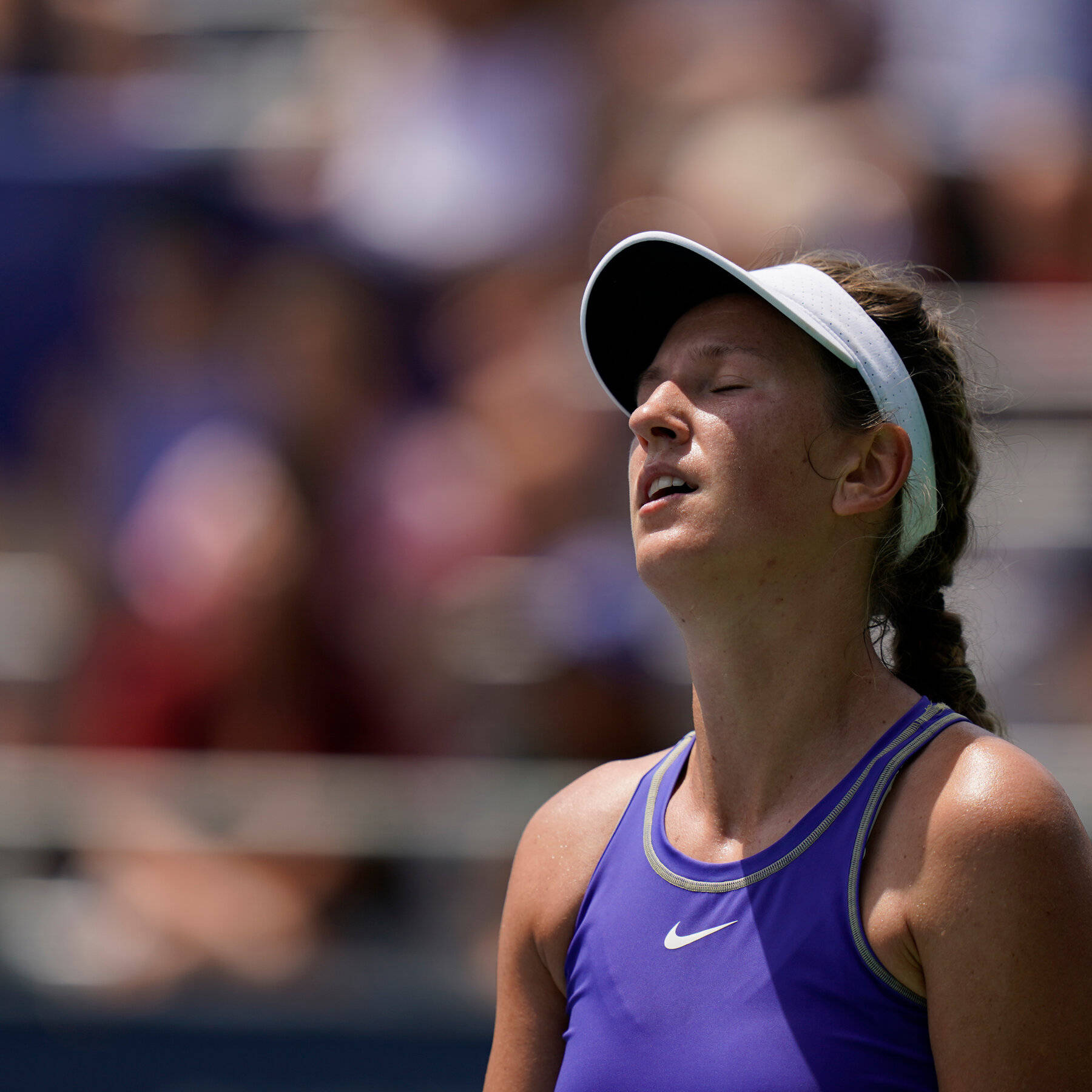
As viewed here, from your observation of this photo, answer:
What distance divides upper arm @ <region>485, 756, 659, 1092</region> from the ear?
45cm

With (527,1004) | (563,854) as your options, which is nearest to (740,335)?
(563,854)

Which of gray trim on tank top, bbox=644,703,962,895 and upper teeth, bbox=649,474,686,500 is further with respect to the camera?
upper teeth, bbox=649,474,686,500

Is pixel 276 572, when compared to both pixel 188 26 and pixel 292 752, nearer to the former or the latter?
pixel 292 752

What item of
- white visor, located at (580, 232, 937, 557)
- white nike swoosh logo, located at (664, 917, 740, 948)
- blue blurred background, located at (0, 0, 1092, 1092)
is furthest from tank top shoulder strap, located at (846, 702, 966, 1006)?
blue blurred background, located at (0, 0, 1092, 1092)

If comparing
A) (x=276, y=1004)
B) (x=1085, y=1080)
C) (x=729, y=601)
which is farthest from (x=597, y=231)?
(x=1085, y=1080)

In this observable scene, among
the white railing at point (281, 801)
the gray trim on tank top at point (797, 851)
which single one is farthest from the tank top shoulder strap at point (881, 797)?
the white railing at point (281, 801)

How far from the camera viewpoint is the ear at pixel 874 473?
1508 mm

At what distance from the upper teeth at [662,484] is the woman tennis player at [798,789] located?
0.01 metres

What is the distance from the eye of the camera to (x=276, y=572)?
142 inches

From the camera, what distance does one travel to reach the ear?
1508 mm

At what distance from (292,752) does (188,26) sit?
7.59ft

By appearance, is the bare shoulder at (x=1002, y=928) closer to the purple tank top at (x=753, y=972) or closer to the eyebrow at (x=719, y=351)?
the purple tank top at (x=753, y=972)

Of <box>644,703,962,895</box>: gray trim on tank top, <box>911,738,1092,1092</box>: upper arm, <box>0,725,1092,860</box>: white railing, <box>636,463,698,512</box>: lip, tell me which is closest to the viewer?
<box>911,738,1092,1092</box>: upper arm

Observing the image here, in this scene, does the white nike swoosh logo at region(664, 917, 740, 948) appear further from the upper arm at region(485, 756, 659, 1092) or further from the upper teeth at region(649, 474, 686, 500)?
the upper teeth at region(649, 474, 686, 500)
